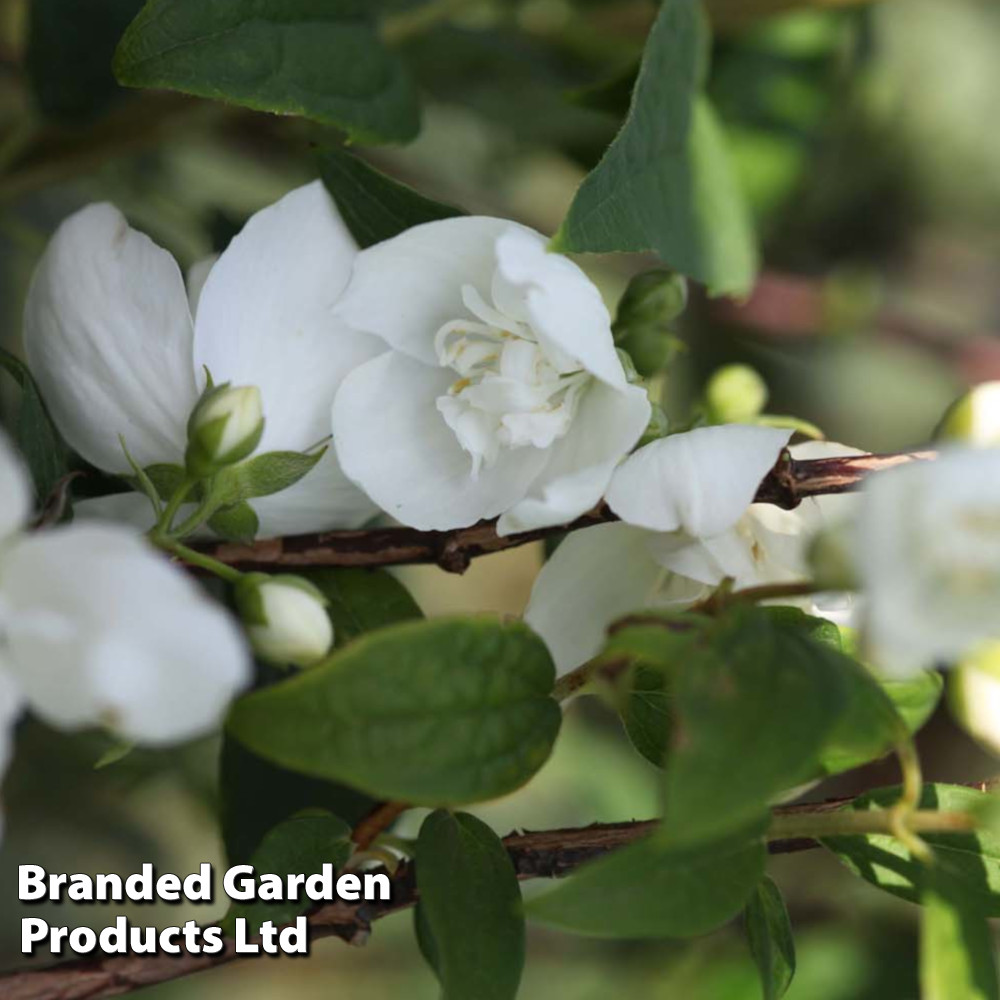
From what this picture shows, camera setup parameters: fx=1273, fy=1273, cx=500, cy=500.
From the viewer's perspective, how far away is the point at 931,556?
0.37 m

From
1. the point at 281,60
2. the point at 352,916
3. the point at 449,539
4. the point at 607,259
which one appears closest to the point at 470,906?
the point at 352,916

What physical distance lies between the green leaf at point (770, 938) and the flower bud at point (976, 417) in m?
0.21

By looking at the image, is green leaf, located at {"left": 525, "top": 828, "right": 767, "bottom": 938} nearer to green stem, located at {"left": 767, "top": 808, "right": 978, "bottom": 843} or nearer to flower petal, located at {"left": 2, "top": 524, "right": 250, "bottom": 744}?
green stem, located at {"left": 767, "top": 808, "right": 978, "bottom": 843}

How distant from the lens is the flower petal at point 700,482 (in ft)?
1.58

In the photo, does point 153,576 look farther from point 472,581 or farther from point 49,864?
point 472,581

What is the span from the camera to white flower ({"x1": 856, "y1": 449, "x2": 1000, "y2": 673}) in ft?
1.21

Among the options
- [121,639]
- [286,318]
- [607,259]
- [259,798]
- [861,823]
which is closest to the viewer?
[121,639]

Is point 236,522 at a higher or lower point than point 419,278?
lower

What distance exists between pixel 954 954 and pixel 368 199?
393 millimetres

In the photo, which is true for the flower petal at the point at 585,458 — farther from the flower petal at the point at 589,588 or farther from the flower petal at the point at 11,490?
the flower petal at the point at 11,490

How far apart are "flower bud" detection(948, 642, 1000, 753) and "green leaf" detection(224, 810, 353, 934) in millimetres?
252

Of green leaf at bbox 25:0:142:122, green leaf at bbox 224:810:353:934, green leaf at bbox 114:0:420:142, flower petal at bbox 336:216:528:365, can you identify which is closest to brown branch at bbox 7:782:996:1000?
green leaf at bbox 224:810:353:934

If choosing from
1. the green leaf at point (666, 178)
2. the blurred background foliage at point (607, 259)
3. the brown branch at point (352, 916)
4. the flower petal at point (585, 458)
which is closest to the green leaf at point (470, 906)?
the brown branch at point (352, 916)

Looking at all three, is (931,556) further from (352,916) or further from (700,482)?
(352,916)
